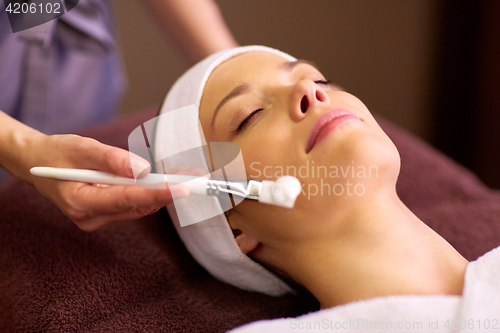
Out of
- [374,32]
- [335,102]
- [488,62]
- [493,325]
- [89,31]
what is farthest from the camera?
[374,32]

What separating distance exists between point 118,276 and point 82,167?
1.07 ft

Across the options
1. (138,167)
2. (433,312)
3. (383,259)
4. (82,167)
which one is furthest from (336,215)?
(82,167)

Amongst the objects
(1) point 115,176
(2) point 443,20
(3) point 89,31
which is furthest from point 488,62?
(1) point 115,176

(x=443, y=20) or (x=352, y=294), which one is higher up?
(x=443, y=20)

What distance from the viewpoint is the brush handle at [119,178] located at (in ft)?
2.07

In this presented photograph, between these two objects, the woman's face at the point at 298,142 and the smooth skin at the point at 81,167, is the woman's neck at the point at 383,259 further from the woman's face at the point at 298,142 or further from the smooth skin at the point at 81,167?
the smooth skin at the point at 81,167

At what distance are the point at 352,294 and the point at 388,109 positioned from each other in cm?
158

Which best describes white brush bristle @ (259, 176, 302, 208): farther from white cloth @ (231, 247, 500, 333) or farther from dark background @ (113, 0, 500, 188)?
dark background @ (113, 0, 500, 188)

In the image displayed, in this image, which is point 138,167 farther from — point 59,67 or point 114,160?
point 59,67

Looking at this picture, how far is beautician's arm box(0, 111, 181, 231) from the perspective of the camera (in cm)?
61

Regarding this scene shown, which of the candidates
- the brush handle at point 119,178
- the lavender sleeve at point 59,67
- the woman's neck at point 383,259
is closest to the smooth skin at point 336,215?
the woman's neck at point 383,259

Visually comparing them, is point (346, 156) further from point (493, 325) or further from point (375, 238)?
point (493, 325)

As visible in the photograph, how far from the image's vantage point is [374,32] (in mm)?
1950

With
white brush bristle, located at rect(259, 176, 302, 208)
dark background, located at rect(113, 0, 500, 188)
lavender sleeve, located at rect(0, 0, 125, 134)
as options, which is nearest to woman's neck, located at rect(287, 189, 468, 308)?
white brush bristle, located at rect(259, 176, 302, 208)
